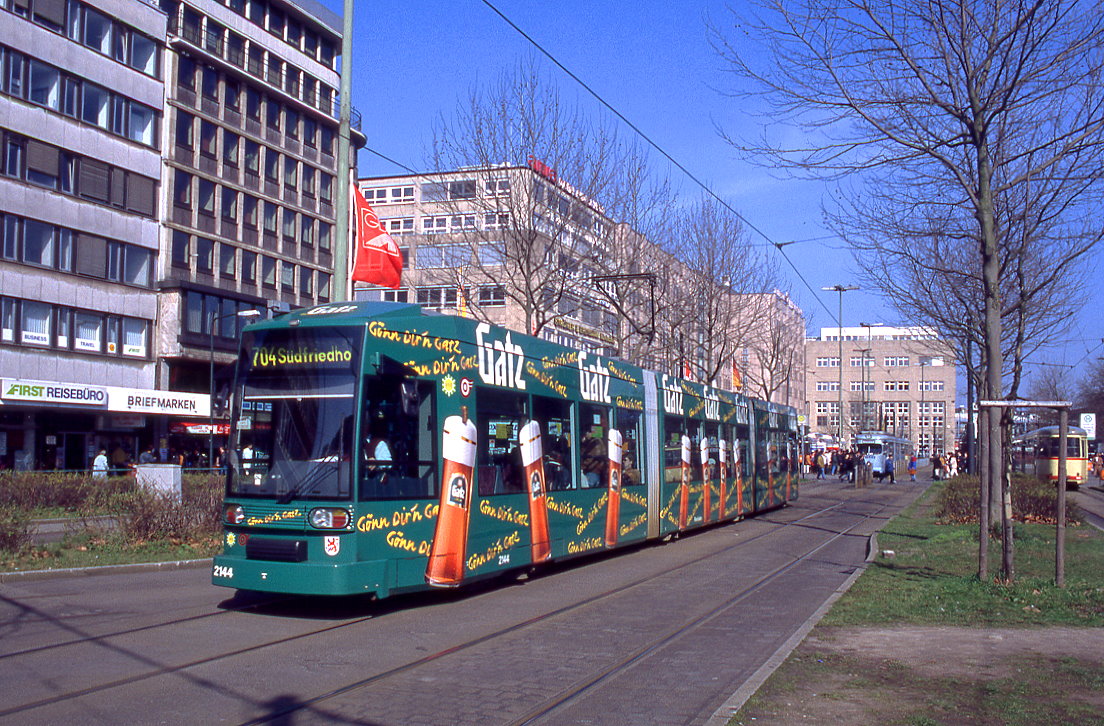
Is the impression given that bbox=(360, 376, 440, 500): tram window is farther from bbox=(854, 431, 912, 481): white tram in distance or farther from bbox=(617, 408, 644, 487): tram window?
bbox=(854, 431, 912, 481): white tram in distance

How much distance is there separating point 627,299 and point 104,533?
2158 cm

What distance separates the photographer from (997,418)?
13.9 meters

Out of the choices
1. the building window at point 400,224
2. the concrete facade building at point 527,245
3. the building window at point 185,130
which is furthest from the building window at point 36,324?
the building window at point 400,224

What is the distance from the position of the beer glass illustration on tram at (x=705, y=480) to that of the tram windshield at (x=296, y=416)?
1251cm

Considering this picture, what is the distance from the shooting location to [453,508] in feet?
37.8

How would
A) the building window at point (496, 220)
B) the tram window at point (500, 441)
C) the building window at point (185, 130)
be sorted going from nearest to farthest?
the tram window at point (500, 441)
the building window at point (496, 220)
the building window at point (185, 130)

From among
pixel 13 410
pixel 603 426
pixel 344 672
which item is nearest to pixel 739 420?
pixel 603 426

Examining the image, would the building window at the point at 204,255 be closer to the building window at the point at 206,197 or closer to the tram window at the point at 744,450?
the building window at the point at 206,197

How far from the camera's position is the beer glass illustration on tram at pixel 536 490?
13.4 m

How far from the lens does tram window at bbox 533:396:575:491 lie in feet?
45.8

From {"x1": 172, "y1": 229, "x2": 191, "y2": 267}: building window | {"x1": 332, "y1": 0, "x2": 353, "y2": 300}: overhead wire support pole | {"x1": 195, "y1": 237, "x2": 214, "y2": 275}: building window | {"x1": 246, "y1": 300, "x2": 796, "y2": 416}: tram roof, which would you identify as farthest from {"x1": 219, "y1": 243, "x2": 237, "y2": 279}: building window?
{"x1": 246, "y1": 300, "x2": 796, "y2": 416}: tram roof

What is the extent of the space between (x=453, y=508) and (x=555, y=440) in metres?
3.06

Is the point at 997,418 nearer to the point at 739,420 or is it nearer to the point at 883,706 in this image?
the point at 883,706

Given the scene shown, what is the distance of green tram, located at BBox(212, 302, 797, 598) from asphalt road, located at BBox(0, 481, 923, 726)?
0.57 meters
